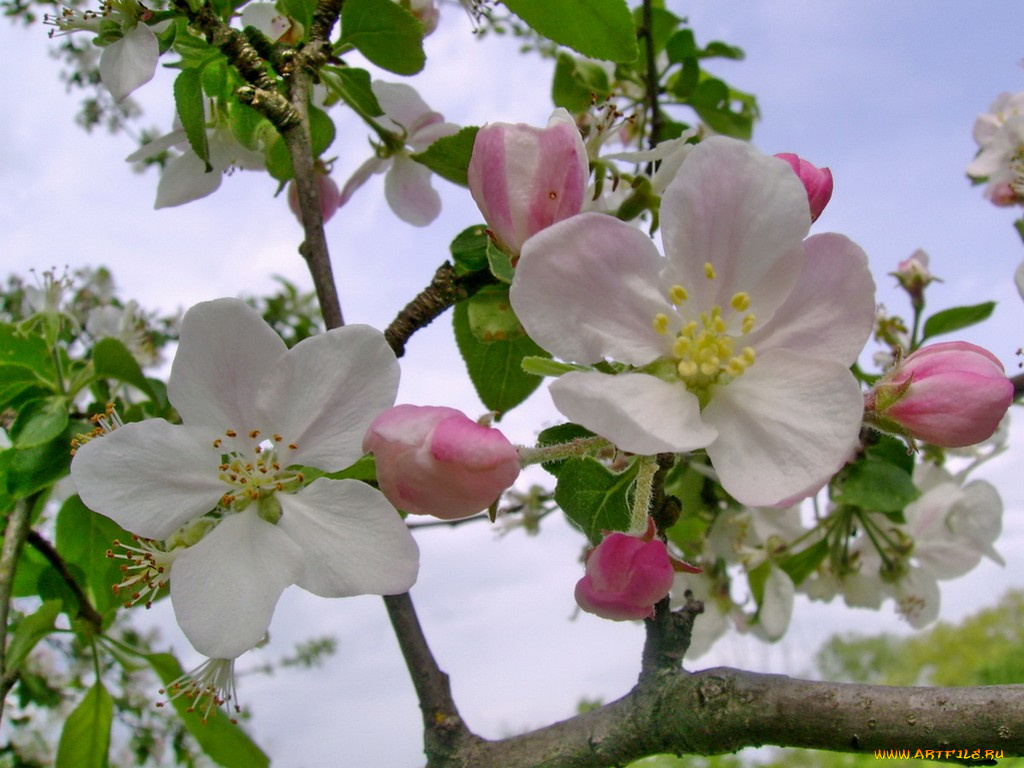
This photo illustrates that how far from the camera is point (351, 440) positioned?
0.84m

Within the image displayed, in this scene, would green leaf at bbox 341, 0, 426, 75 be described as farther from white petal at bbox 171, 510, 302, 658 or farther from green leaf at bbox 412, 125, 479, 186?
white petal at bbox 171, 510, 302, 658

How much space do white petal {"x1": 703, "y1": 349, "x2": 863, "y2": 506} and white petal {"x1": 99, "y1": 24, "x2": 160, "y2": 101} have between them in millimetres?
824

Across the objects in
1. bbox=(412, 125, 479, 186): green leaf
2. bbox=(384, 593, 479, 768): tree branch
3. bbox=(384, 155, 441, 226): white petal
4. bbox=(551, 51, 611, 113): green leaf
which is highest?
bbox=(551, 51, 611, 113): green leaf

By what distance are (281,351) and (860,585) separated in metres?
→ 1.62

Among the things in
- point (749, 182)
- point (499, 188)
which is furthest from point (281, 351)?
point (749, 182)

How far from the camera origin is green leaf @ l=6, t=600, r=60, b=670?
127 cm

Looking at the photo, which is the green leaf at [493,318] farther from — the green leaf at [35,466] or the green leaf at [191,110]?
the green leaf at [35,466]

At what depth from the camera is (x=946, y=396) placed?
737 millimetres

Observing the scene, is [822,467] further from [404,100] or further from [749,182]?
[404,100]

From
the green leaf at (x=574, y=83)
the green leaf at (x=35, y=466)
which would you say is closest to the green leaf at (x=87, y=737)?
the green leaf at (x=35, y=466)

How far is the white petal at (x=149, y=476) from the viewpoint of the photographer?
792 mm

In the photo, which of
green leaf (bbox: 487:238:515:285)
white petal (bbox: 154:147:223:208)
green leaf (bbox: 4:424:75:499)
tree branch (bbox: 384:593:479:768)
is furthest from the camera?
white petal (bbox: 154:147:223:208)

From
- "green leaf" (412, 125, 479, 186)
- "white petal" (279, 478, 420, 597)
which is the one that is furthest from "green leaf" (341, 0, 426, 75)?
"white petal" (279, 478, 420, 597)

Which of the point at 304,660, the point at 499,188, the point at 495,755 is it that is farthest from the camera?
the point at 304,660
